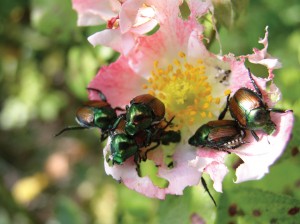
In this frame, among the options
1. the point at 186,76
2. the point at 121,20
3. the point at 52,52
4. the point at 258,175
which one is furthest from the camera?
the point at 52,52

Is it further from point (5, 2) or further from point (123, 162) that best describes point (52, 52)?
point (123, 162)

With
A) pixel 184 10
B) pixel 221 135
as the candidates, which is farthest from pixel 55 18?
pixel 221 135

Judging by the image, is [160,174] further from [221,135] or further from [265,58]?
[265,58]

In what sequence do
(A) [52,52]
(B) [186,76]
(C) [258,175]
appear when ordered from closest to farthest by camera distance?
(C) [258,175] → (B) [186,76] → (A) [52,52]

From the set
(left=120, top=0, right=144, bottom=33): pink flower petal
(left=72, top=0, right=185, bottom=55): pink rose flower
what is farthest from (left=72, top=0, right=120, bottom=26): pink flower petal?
(left=120, top=0, right=144, bottom=33): pink flower petal

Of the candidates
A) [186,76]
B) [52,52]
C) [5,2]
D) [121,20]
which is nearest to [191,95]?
[186,76]

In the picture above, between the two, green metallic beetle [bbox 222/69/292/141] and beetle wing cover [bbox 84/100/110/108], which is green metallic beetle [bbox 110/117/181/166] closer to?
beetle wing cover [bbox 84/100/110/108]
